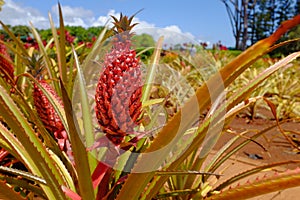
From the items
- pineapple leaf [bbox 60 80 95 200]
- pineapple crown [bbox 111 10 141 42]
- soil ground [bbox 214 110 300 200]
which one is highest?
pineapple crown [bbox 111 10 141 42]

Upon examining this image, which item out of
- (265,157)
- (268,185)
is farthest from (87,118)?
(265,157)

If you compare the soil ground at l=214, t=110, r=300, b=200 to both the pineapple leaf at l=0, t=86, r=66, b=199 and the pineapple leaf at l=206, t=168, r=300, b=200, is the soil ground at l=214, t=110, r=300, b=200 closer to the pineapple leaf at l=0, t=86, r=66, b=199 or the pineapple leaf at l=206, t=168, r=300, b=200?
the pineapple leaf at l=206, t=168, r=300, b=200

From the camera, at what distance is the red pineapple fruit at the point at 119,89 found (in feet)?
2.35

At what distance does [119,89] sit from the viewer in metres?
0.72

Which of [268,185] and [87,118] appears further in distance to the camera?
[87,118]

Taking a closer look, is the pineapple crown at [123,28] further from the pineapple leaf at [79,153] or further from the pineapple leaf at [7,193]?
the pineapple leaf at [7,193]

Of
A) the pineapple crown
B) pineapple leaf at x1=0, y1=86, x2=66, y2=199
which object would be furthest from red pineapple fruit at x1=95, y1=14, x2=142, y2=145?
pineapple leaf at x1=0, y1=86, x2=66, y2=199

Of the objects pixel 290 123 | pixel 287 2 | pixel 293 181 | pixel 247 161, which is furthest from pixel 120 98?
pixel 287 2

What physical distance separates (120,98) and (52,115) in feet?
0.98

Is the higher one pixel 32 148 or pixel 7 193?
pixel 32 148

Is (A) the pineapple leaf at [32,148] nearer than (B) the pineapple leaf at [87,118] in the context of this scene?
Yes

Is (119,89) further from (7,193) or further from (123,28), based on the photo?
(7,193)

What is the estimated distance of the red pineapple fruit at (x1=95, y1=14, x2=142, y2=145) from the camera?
28.2 inches

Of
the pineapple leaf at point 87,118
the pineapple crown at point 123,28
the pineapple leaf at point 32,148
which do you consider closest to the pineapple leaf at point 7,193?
the pineapple leaf at point 32,148
